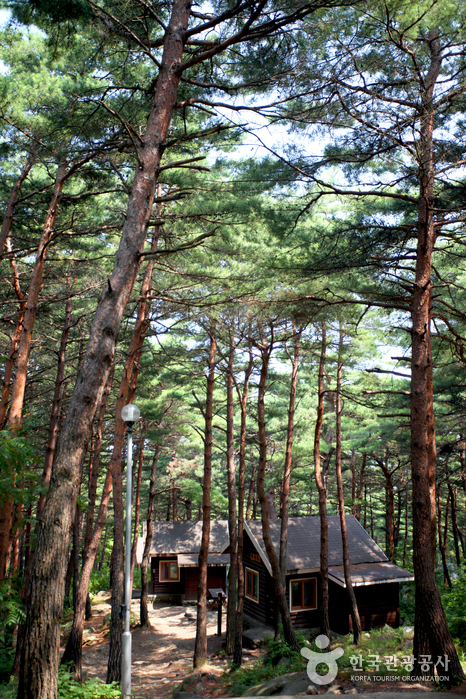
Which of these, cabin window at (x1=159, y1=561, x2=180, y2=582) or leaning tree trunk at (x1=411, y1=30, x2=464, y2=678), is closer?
leaning tree trunk at (x1=411, y1=30, x2=464, y2=678)

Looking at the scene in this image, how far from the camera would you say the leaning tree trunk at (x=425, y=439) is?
7.08 m

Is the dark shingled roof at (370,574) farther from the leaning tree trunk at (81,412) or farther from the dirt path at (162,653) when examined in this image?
the leaning tree trunk at (81,412)

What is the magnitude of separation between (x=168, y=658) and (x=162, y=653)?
24.4 inches

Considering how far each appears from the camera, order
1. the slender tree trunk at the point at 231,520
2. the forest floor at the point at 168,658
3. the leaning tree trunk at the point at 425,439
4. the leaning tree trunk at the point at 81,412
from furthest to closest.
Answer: the slender tree trunk at the point at 231,520, the forest floor at the point at 168,658, the leaning tree trunk at the point at 425,439, the leaning tree trunk at the point at 81,412

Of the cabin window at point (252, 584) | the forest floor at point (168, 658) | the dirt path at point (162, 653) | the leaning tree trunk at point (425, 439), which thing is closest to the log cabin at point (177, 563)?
the forest floor at point (168, 658)

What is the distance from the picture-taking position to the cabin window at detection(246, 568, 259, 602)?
61.6ft

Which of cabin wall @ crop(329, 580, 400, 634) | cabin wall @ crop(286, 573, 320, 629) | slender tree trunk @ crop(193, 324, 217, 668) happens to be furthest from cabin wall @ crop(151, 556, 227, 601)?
slender tree trunk @ crop(193, 324, 217, 668)

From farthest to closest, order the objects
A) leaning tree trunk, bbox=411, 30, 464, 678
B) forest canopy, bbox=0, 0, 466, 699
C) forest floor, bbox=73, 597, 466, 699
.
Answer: forest floor, bbox=73, 597, 466, 699 → leaning tree trunk, bbox=411, 30, 464, 678 → forest canopy, bbox=0, 0, 466, 699

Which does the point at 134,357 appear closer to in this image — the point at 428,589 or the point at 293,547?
the point at 428,589

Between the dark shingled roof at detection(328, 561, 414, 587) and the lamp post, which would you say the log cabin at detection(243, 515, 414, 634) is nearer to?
the dark shingled roof at detection(328, 561, 414, 587)

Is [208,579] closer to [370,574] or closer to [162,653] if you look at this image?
[162,653]

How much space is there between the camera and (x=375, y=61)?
303 inches

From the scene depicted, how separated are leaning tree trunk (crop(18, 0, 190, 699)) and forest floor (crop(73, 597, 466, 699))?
5.23 m

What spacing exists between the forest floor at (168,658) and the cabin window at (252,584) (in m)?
1.73
